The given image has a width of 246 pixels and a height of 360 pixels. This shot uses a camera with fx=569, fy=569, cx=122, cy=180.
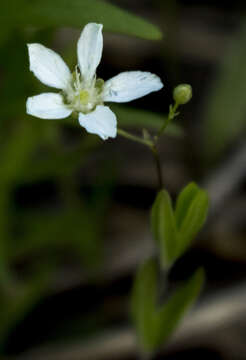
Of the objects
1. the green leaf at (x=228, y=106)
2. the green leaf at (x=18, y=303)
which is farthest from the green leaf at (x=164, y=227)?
the green leaf at (x=228, y=106)

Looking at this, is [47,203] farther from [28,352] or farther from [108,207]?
[28,352]

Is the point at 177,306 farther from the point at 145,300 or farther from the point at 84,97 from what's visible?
the point at 84,97

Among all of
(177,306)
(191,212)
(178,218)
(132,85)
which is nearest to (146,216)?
(177,306)

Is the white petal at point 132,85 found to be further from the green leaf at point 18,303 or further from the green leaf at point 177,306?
the green leaf at point 18,303

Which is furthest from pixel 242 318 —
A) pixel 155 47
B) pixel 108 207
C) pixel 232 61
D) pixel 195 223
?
pixel 155 47

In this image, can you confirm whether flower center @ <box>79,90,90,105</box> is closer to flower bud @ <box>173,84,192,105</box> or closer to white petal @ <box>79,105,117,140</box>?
white petal @ <box>79,105,117,140</box>
